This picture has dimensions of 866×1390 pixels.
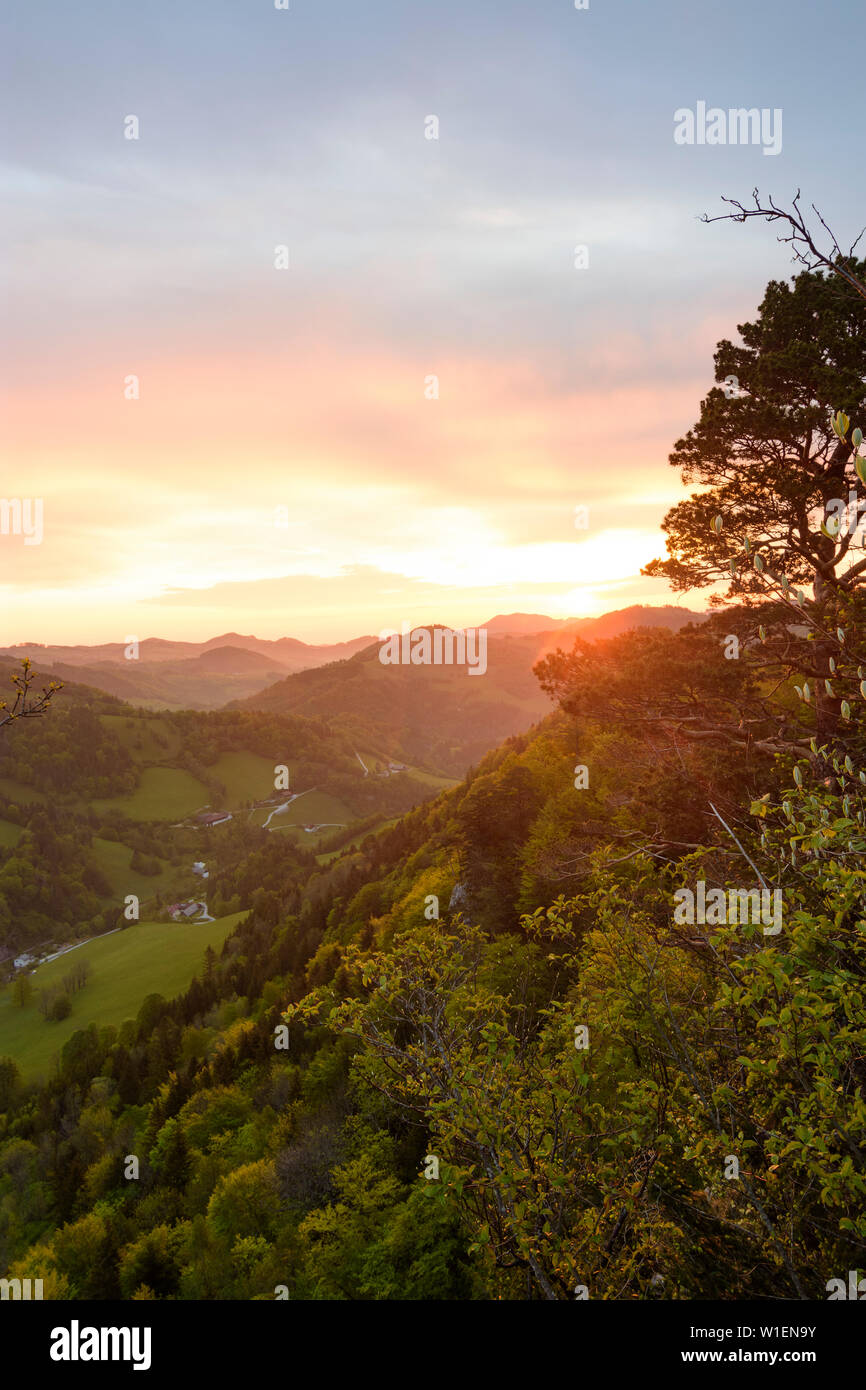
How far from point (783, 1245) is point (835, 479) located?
18129 mm

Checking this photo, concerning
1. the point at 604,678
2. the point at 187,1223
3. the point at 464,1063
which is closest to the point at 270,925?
the point at 187,1223

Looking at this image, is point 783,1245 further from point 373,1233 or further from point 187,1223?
point 187,1223

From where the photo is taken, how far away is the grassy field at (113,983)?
115 m

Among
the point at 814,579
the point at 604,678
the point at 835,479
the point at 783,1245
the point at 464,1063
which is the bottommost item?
the point at 783,1245

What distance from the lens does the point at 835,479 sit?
701 inches

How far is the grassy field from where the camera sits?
11531 centimetres

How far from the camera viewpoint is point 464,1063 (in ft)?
26.6

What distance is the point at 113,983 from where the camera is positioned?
13275 cm
